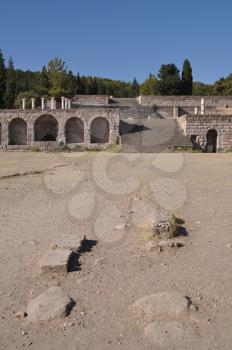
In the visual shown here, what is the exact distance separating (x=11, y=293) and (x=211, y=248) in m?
2.90

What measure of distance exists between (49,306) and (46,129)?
32.3 metres

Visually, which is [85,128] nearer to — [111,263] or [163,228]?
[163,228]

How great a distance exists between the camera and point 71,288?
4.63m

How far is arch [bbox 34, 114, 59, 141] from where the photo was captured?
115 feet

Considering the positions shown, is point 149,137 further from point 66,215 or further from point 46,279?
point 46,279

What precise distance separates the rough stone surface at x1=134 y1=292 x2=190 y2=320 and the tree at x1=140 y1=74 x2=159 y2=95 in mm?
51185

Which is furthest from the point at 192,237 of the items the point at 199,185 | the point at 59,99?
the point at 59,99

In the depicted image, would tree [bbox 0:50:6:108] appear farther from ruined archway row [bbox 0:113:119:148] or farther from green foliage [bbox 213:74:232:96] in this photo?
green foliage [bbox 213:74:232:96]

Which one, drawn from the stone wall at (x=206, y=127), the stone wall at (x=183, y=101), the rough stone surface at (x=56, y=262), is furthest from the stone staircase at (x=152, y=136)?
the rough stone surface at (x=56, y=262)

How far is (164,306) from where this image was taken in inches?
159

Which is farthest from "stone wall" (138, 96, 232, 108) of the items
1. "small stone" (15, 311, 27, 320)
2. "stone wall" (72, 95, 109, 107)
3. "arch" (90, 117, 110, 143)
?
"small stone" (15, 311, 27, 320)

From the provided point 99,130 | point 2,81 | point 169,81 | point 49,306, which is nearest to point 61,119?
point 99,130

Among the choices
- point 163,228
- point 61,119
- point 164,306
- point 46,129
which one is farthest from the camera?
point 46,129

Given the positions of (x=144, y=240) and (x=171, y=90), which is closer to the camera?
(x=144, y=240)
